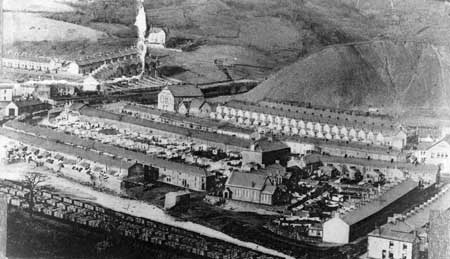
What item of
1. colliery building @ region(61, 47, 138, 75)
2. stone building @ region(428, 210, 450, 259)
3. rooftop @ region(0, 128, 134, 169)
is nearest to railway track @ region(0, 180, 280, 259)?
rooftop @ region(0, 128, 134, 169)

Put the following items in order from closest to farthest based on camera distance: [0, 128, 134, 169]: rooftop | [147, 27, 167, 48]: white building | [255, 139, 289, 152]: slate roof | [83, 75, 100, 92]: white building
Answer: [255, 139, 289, 152]: slate roof → [0, 128, 134, 169]: rooftop → [147, 27, 167, 48]: white building → [83, 75, 100, 92]: white building

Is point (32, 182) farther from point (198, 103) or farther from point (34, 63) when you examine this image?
point (198, 103)

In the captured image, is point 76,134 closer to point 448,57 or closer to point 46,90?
point 46,90

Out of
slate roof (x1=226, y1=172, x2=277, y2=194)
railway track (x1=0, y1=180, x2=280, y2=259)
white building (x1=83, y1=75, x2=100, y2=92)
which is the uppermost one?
white building (x1=83, y1=75, x2=100, y2=92)

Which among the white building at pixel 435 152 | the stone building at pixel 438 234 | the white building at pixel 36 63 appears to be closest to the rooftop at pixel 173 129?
the white building at pixel 36 63

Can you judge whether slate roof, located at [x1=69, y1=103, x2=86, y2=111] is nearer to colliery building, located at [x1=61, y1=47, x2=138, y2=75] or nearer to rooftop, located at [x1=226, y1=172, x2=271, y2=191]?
colliery building, located at [x1=61, y1=47, x2=138, y2=75]

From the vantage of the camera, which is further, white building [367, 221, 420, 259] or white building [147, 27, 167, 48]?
white building [147, 27, 167, 48]

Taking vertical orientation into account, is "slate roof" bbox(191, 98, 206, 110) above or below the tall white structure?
below

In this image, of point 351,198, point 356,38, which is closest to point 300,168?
point 351,198

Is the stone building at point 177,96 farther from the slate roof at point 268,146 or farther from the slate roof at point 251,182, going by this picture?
the slate roof at point 251,182
